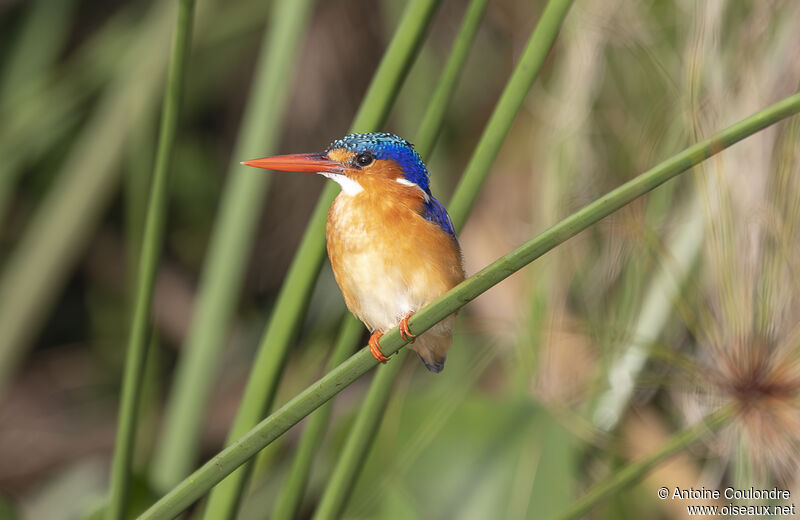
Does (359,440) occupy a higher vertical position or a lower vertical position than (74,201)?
lower

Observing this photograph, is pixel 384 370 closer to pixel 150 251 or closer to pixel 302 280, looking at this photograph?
pixel 302 280

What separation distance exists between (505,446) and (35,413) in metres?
1.99

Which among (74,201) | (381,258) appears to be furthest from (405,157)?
(74,201)

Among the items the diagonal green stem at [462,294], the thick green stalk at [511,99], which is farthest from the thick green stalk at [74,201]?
the diagonal green stem at [462,294]

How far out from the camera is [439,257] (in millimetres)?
1123

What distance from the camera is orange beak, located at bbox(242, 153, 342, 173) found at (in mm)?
956

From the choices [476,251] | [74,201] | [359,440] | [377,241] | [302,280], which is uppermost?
[476,251]

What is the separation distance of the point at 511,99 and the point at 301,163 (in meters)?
0.27

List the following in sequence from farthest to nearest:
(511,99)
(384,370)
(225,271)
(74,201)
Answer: (74,201) → (225,271) → (384,370) → (511,99)

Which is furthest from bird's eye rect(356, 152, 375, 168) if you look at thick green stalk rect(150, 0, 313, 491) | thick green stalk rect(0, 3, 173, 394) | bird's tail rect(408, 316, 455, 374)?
thick green stalk rect(0, 3, 173, 394)

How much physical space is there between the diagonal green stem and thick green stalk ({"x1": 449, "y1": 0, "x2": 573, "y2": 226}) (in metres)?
0.19

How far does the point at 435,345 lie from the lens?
4.20 feet

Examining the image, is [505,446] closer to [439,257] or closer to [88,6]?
[439,257]

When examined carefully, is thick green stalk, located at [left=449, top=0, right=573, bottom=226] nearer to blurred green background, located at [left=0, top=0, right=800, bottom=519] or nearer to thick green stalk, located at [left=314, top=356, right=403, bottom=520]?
thick green stalk, located at [left=314, top=356, right=403, bottom=520]
